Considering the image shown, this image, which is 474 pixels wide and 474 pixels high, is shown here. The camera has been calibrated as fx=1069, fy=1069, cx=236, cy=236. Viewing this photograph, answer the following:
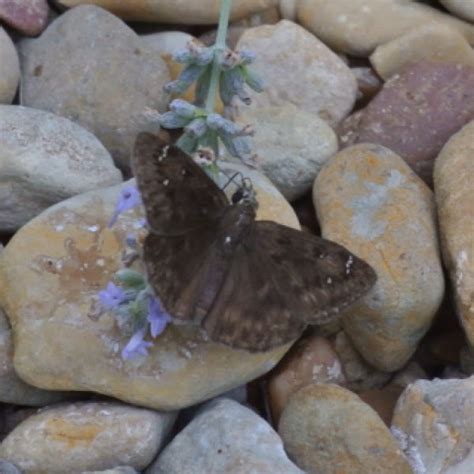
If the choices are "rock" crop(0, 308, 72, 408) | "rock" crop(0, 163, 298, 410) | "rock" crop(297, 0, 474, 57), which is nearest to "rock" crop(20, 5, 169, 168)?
"rock" crop(0, 163, 298, 410)

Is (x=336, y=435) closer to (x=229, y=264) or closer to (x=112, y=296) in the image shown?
(x=229, y=264)

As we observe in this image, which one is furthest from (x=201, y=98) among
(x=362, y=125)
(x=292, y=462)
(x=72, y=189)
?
(x=292, y=462)

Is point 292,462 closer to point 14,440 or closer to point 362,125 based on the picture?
point 14,440

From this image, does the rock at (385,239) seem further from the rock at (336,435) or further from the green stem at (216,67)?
the green stem at (216,67)

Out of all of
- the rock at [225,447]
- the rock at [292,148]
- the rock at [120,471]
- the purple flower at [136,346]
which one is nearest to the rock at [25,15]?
the rock at [292,148]

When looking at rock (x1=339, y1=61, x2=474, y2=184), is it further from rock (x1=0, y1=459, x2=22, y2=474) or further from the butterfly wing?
rock (x1=0, y1=459, x2=22, y2=474)

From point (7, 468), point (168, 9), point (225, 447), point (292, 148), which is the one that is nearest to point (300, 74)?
point (292, 148)
